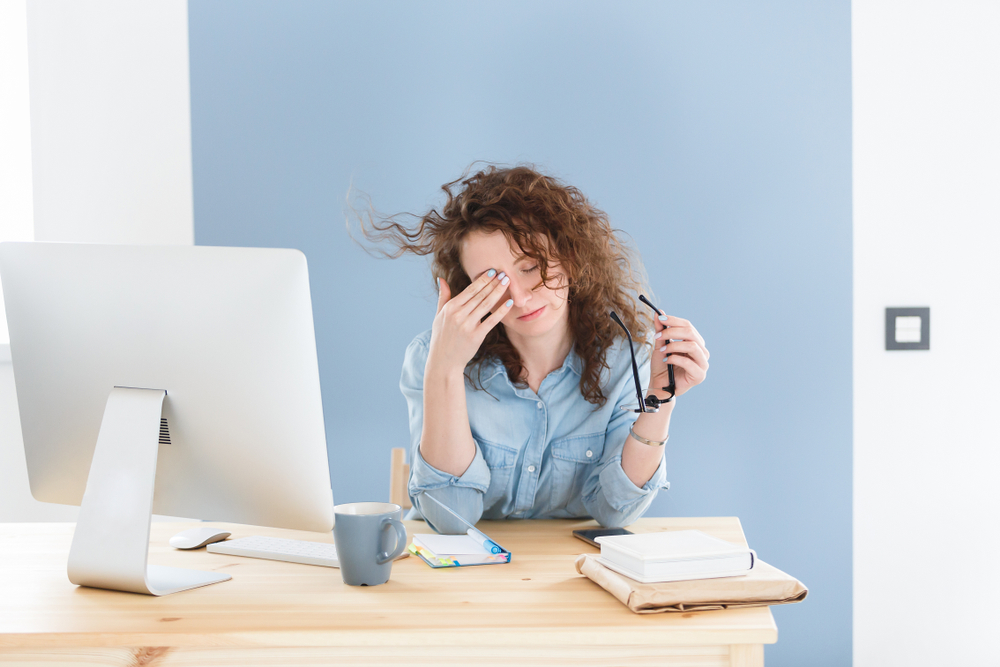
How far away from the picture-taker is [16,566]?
95cm

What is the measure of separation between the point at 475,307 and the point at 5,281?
647mm

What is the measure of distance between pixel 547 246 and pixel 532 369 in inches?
10.0

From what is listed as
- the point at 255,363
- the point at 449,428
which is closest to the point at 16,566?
the point at 255,363

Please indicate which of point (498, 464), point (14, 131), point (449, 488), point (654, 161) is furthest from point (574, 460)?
point (14, 131)

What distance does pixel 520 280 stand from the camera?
124 cm

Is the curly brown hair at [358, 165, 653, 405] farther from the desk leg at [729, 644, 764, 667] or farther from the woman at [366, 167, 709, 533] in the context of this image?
the desk leg at [729, 644, 764, 667]

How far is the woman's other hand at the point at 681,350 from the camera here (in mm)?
1108

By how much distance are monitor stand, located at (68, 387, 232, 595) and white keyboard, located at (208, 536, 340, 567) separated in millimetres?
120

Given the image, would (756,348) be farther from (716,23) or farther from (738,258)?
(716,23)

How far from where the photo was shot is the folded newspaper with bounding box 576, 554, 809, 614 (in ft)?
2.44

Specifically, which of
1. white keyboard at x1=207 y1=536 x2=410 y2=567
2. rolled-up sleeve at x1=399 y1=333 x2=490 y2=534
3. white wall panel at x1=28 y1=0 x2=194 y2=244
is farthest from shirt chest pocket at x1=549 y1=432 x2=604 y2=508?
white wall panel at x1=28 y1=0 x2=194 y2=244
